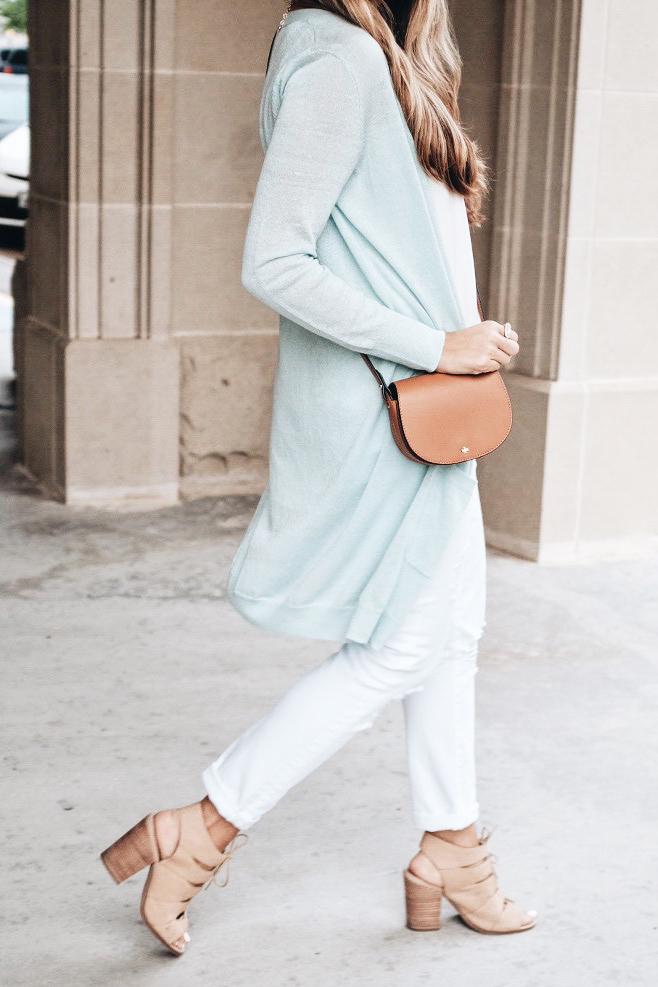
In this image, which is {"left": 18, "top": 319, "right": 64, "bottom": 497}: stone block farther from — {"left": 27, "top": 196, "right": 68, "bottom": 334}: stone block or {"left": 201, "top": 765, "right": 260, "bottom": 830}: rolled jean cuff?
{"left": 201, "top": 765, "right": 260, "bottom": 830}: rolled jean cuff

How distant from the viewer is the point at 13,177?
14734 mm

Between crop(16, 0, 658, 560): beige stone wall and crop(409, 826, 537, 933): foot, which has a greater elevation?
crop(16, 0, 658, 560): beige stone wall

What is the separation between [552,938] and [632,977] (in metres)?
0.18

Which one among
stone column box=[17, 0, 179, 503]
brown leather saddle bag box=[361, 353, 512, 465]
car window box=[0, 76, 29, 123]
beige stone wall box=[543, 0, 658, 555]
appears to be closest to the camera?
brown leather saddle bag box=[361, 353, 512, 465]

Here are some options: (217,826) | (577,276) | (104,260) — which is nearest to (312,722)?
(217,826)

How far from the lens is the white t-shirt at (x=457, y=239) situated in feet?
8.17

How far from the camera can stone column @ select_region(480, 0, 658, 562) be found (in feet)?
16.8

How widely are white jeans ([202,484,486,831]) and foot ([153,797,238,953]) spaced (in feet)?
0.07

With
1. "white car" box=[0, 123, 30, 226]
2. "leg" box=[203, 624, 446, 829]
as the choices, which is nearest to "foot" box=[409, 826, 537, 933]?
"leg" box=[203, 624, 446, 829]

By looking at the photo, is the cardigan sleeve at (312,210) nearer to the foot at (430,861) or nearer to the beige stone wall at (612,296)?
the foot at (430,861)

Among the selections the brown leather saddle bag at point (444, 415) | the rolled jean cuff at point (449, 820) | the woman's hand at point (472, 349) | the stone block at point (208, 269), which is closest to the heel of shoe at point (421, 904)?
the rolled jean cuff at point (449, 820)

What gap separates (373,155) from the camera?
2381 mm

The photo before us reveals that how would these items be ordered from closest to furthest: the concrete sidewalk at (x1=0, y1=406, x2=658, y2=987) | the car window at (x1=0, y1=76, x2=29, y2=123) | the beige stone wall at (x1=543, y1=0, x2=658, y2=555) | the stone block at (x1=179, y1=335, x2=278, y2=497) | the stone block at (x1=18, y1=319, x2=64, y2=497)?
1. the concrete sidewalk at (x1=0, y1=406, x2=658, y2=987)
2. the beige stone wall at (x1=543, y1=0, x2=658, y2=555)
3. the stone block at (x1=18, y1=319, x2=64, y2=497)
4. the stone block at (x1=179, y1=335, x2=278, y2=497)
5. the car window at (x1=0, y1=76, x2=29, y2=123)

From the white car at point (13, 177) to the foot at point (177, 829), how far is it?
12755mm
